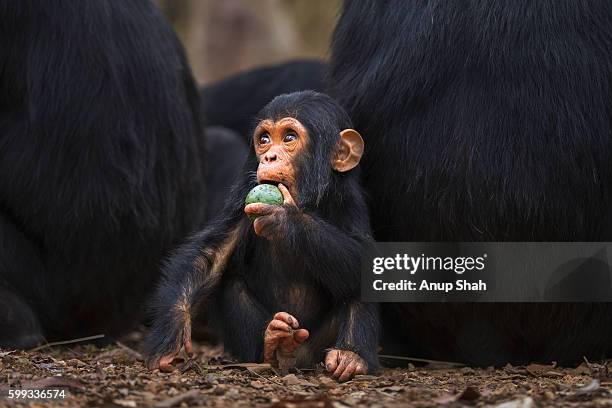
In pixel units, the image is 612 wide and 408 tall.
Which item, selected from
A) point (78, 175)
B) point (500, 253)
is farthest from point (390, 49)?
point (78, 175)

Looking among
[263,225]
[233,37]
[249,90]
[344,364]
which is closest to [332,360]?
[344,364]

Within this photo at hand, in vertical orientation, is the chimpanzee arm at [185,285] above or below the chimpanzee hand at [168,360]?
above

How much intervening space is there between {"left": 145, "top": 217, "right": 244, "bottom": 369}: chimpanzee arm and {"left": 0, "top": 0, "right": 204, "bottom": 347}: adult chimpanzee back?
3.87 feet

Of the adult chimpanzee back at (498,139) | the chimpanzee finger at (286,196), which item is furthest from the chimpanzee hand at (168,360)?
the adult chimpanzee back at (498,139)

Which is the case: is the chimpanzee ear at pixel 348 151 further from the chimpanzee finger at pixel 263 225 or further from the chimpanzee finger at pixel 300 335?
the chimpanzee finger at pixel 300 335

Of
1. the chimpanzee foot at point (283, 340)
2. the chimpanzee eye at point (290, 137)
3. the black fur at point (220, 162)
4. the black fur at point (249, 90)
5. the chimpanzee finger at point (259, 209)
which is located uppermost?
the black fur at point (249, 90)

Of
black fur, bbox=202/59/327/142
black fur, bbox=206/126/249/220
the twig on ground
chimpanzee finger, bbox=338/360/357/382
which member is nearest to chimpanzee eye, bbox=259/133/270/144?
chimpanzee finger, bbox=338/360/357/382

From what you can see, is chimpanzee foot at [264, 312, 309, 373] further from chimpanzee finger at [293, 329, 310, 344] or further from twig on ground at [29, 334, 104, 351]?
twig on ground at [29, 334, 104, 351]

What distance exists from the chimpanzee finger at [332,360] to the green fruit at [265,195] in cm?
54

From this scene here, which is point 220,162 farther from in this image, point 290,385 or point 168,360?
point 290,385

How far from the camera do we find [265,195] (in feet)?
12.3

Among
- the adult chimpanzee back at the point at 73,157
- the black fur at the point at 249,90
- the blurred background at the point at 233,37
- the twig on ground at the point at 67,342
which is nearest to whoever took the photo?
the twig on ground at the point at 67,342

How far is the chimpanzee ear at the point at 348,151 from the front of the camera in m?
4.02

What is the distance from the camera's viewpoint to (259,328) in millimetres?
3938
